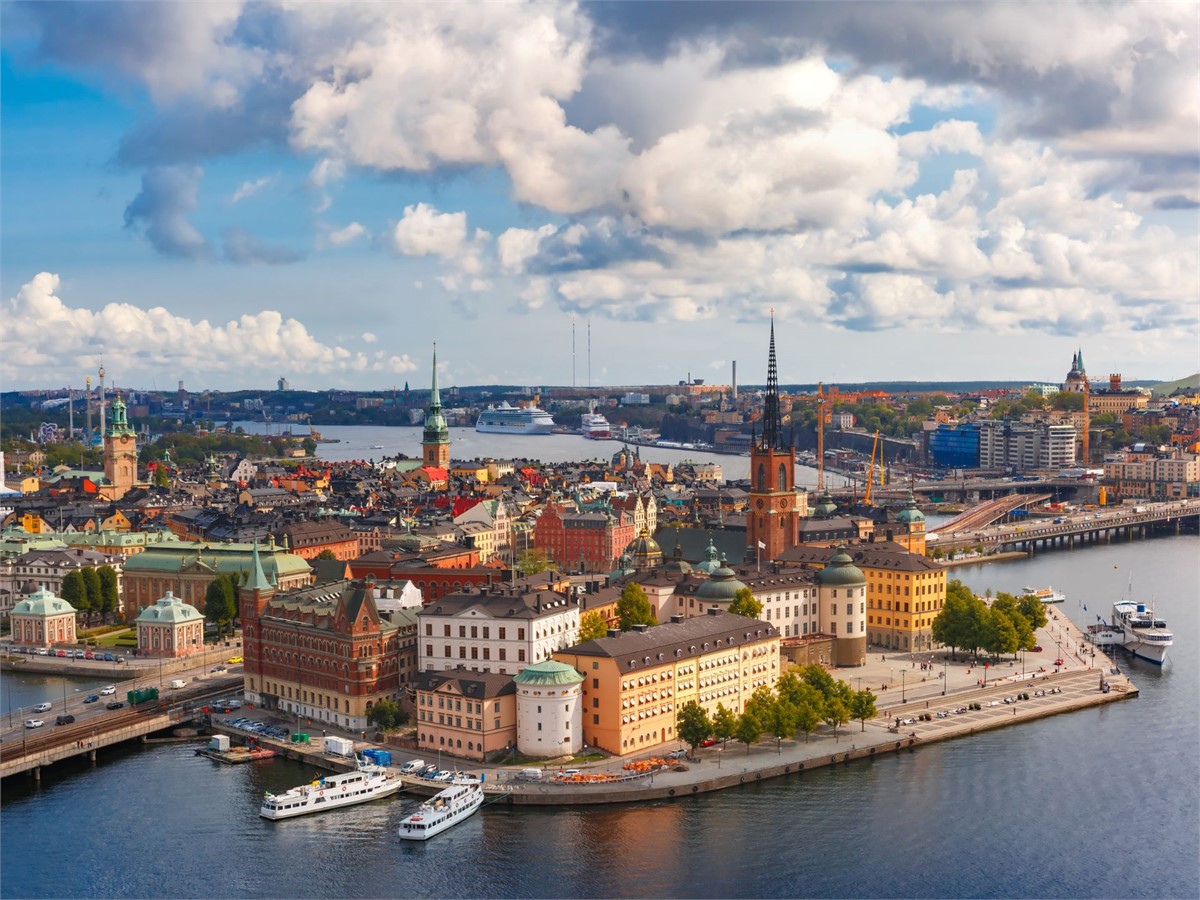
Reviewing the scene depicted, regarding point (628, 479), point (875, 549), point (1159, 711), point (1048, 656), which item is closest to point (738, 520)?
point (875, 549)

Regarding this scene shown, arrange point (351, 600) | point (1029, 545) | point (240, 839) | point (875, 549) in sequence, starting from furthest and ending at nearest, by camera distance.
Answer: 1. point (1029, 545)
2. point (875, 549)
3. point (351, 600)
4. point (240, 839)

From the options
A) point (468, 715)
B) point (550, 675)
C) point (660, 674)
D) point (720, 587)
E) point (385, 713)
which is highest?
point (720, 587)

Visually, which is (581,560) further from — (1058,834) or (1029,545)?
(1058,834)

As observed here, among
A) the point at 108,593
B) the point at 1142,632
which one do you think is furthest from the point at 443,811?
the point at 108,593

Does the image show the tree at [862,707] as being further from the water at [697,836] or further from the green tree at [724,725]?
the green tree at [724,725]

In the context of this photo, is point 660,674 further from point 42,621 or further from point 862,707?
point 42,621

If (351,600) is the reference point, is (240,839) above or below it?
below

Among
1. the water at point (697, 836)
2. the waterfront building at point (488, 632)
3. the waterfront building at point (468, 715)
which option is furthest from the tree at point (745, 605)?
the waterfront building at point (468, 715)
